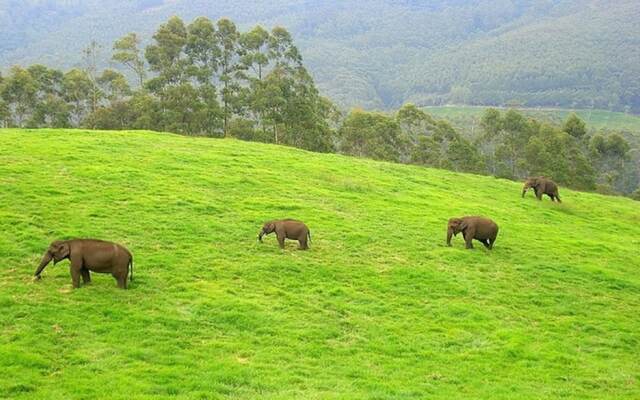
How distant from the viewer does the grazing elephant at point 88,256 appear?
17234mm

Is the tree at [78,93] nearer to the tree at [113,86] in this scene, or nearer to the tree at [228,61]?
the tree at [113,86]

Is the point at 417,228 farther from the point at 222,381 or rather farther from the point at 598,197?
the point at 598,197

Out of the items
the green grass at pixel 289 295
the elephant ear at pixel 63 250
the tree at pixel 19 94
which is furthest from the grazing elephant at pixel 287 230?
the tree at pixel 19 94

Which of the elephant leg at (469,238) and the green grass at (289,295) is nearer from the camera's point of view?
the green grass at (289,295)

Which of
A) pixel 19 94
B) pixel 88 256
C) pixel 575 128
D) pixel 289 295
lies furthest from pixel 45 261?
pixel 575 128

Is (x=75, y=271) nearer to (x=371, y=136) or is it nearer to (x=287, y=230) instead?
(x=287, y=230)

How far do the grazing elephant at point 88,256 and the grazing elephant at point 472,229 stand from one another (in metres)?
14.2

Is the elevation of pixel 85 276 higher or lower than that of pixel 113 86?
lower

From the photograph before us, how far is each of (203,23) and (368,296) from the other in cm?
6361

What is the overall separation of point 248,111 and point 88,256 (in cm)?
5987

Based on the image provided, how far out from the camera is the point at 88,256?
1730 centimetres

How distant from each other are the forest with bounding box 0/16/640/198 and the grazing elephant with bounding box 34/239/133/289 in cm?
5282

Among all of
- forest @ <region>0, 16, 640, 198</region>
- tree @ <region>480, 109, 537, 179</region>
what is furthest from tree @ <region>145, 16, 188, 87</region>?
tree @ <region>480, 109, 537, 179</region>

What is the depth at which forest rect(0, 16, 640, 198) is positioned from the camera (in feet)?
234
